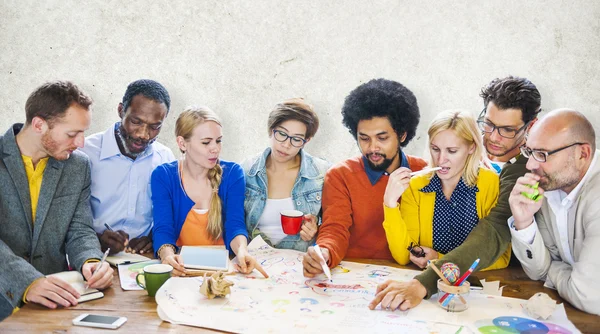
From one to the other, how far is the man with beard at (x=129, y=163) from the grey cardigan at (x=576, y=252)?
6.50 ft

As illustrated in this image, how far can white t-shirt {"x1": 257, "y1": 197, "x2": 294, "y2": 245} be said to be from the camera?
292 centimetres

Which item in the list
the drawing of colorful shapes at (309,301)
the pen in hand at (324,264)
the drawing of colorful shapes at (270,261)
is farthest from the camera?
the drawing of colorful shapes at (270,261)

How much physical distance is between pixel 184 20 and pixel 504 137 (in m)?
2.23

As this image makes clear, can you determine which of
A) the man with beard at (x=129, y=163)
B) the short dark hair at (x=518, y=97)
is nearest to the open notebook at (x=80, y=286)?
the man with beard at (x=129, y=163)

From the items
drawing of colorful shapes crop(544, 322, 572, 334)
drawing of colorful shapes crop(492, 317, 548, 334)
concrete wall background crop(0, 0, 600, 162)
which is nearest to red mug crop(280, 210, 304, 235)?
drawing of colorful shapes crop(492, 317, 548, 334)

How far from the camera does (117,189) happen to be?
306 centimetres

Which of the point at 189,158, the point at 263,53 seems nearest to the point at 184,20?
the point at 263,53

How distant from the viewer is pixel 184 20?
3666 mm

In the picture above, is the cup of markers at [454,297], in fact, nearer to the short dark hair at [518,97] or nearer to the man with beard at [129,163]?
the short dark hair at [518,97]

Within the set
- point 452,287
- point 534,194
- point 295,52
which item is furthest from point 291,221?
point 295,52

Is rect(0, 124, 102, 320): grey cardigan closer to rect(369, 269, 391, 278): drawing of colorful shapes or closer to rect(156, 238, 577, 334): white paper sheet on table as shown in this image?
rect(156, 238, 577, 334): white paper sheet on table

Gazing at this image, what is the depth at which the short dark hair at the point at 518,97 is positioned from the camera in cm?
282

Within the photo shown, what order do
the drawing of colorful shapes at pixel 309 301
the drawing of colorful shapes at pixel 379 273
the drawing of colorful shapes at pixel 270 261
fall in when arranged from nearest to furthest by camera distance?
the drawing of colorful shapes at pixel 309 301
the drawing of colorful shapes at pixel 379 273
the drawing of colorful shapes at pixel 270 261

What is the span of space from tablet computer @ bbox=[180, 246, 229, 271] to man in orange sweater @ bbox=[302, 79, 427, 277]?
1.71ft
